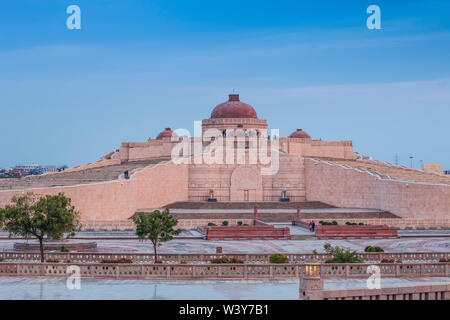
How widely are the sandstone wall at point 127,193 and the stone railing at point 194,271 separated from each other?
64.8 ft

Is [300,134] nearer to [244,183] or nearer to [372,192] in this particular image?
[244,183]

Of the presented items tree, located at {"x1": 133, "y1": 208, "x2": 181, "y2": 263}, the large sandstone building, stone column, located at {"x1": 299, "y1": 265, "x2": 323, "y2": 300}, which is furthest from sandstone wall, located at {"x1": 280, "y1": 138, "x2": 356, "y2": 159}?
stone column, located at {"x1": 299, "y1": 265, "x2": 323, "y2": 300}

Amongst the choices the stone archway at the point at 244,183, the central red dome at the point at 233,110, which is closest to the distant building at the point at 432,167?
the central red dome at the point at 233,110

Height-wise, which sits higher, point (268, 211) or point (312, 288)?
point (268, 211)

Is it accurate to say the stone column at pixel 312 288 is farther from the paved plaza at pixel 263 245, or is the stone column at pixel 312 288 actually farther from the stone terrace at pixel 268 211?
the stone terrace at pixel 268 211

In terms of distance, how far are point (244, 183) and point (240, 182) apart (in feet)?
1.06

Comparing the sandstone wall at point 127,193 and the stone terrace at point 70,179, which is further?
the stone terrace at point 70,179

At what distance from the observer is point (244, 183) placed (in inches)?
2210

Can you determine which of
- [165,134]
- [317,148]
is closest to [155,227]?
[317,148]

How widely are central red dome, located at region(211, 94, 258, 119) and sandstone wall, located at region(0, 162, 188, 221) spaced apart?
10.1 metres

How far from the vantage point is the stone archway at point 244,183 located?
56028 millimetres

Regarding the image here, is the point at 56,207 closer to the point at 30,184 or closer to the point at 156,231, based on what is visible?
the point at 156,231

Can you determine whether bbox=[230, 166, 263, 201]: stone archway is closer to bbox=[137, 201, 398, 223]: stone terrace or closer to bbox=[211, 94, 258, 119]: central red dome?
bbox=[137, 201, 398, 223]: stone terrace
